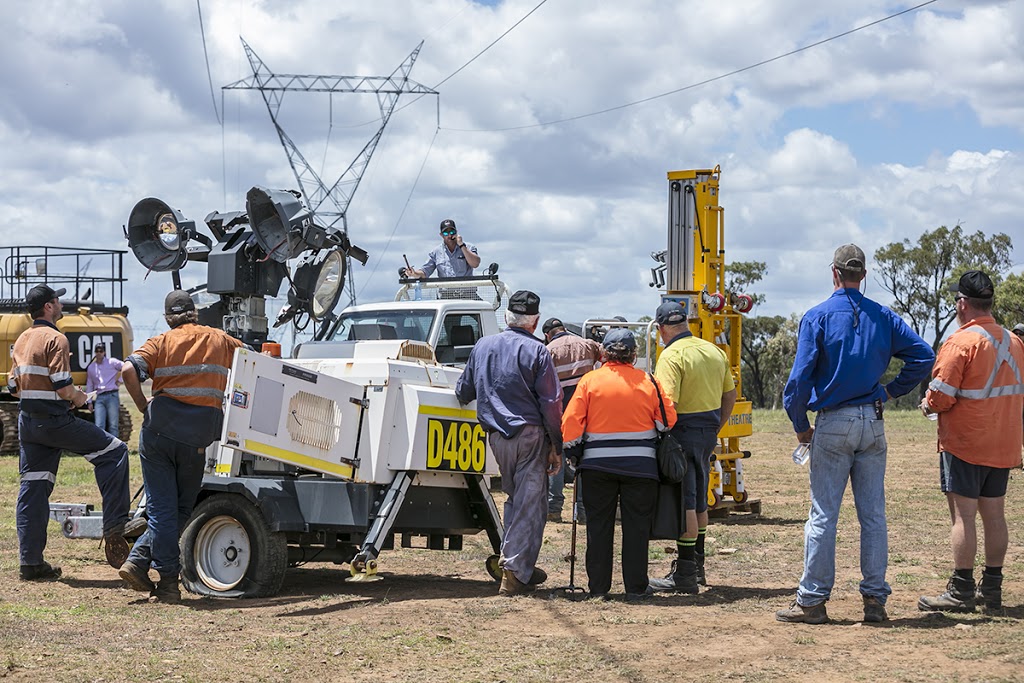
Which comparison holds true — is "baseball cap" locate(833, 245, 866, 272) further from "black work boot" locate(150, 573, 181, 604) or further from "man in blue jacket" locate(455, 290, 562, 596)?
"black work boot" locate(150, 573, 181, 604)

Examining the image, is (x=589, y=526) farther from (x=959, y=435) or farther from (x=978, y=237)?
(x=978, y=237)

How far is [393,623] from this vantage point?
787 centimetres

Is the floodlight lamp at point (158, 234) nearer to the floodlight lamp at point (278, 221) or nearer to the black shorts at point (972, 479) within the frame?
the floodlight lamp at point (278, 221)

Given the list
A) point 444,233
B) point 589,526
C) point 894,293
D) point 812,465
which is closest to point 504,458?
point 589,526

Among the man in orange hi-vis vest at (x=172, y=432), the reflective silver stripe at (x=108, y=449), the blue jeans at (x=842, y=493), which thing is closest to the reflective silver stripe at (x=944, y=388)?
the blue jeans at (x=842, y=493)

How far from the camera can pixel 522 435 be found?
29.2 feet

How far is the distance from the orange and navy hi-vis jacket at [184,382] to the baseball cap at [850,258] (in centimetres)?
410

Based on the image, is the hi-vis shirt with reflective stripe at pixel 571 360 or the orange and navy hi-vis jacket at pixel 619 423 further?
the hi-vis shirt with reflective stripe at pixel 571 360

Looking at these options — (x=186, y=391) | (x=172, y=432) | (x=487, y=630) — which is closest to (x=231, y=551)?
(x=172, y=432)

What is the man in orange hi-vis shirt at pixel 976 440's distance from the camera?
798 cm

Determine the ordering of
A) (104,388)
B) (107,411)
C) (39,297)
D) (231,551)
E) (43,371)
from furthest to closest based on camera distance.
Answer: (107,411) → (104,388) → (39,297) → (43,371) → (231,551)

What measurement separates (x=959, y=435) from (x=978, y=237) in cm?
5485

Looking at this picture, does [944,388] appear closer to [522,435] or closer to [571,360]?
[522,435]

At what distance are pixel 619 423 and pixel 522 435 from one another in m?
0.68
